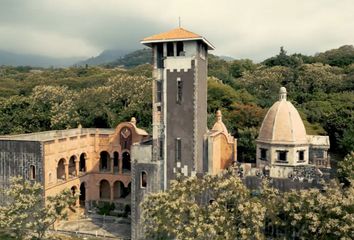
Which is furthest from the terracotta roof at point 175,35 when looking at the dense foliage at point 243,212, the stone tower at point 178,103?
the dense foliage at point 243,212

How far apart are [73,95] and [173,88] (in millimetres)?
36273

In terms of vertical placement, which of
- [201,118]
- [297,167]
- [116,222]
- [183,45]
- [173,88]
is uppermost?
[183,45]

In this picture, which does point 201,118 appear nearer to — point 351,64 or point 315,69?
point 315,69

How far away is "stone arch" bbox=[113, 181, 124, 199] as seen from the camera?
4116 cm

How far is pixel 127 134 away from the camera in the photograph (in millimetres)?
39969

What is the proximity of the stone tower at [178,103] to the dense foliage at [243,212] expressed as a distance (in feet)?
25.3

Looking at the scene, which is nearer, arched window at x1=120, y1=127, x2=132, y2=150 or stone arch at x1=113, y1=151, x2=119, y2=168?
arched window at x1=120, y1=127, x2=132, y2=150

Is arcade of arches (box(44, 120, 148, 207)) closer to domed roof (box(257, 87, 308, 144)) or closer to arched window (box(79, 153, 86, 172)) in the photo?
arched window (box(79, 153, 86, 172))

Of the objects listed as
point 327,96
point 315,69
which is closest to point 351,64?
point 315,69

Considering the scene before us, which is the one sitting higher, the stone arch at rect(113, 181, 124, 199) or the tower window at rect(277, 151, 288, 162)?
the tower window at rect(277, 151, 288, 162)

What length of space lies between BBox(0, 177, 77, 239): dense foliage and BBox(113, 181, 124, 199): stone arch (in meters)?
14.2

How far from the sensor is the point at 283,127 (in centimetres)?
3123

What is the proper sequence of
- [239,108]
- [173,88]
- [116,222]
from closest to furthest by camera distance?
[173,88] → [116,222] → [239,108]

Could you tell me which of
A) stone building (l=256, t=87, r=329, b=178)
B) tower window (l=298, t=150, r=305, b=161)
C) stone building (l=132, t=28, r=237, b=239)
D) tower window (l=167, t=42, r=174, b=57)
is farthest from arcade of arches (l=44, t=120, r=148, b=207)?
tower window (l=298, t=150, r=305, b=161)
